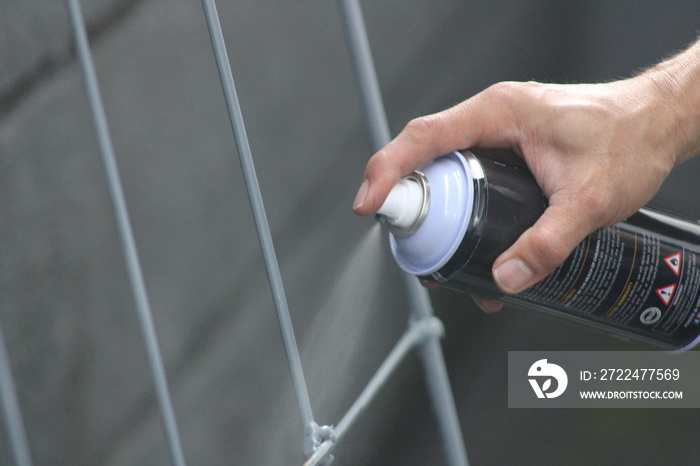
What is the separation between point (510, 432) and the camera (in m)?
1.33

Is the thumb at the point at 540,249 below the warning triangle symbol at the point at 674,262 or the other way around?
the other way around

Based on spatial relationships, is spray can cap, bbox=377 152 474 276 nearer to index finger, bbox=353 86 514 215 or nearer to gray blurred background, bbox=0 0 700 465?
index finger, bbox=353 86 514 215

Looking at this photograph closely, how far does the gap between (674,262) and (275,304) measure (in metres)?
0.32

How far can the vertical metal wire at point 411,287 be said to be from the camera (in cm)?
64

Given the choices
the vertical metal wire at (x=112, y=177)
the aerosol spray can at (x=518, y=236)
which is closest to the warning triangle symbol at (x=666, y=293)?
the aerosol spray can at (x=518, y=236)

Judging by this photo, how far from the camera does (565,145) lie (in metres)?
0.52

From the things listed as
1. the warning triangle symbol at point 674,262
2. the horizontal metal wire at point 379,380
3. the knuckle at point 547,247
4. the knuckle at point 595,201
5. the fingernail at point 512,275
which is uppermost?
the knuckle at point 595,201

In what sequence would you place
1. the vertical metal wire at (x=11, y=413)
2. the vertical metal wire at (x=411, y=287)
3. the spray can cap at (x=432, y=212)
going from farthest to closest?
the vertical metal wire at (x=411, y=287) < the spray can cap at (x=432, y=212) < the vertical metal wire at (x=11, y=413)

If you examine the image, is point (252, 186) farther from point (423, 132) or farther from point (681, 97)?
point (681, 97)

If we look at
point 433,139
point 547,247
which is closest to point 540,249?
point 547,247

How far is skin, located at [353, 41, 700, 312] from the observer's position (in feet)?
1.61

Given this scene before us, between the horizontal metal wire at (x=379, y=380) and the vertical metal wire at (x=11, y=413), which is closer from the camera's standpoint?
the vertical metal wire at (x=11, y=413)

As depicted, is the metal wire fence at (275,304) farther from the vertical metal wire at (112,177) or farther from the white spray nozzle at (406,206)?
the white spray nozzle at (406,206)

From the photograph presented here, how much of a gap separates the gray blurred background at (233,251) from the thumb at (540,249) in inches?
17.5
